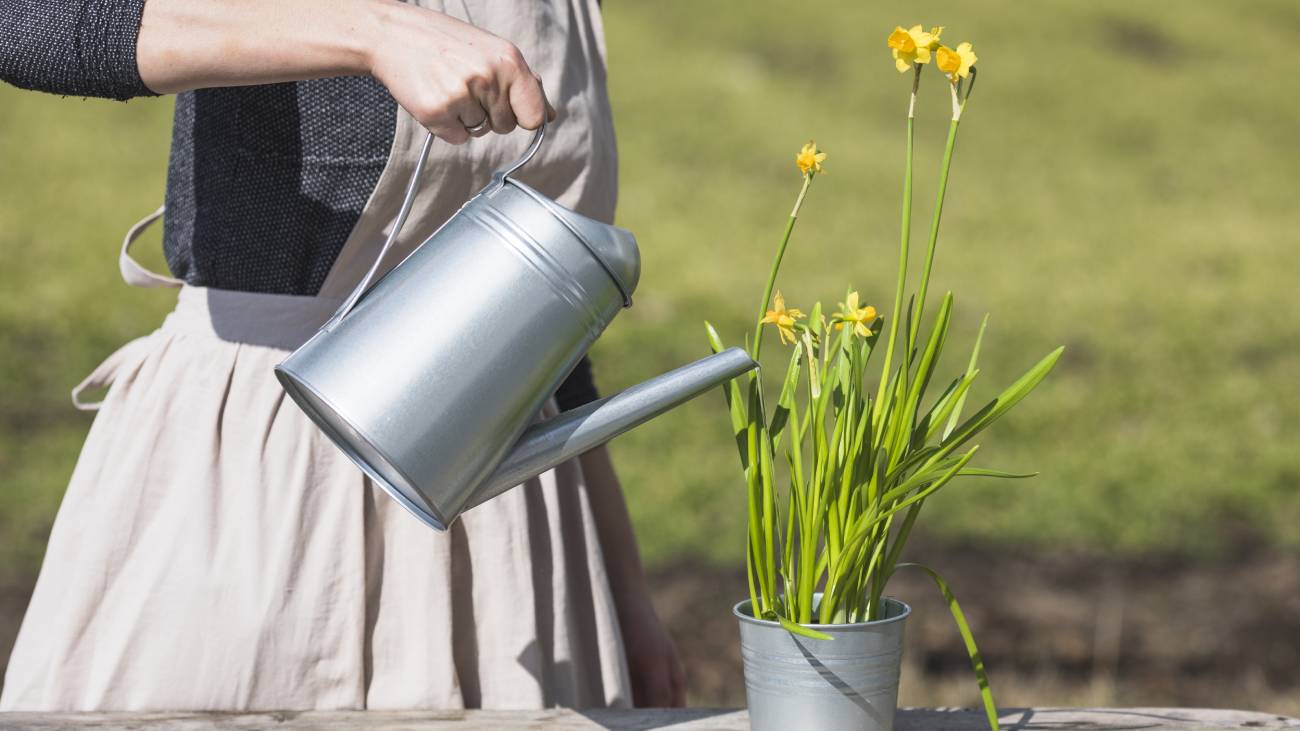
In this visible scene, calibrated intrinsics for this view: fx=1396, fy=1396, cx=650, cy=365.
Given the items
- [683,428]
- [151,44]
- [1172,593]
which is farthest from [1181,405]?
[151,44]

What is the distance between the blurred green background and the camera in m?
5.14

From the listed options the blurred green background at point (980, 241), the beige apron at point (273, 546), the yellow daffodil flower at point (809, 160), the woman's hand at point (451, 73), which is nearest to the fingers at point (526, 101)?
the woman's hand at point (451, 73)

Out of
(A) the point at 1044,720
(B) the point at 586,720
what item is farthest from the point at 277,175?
(A) the point at 1044,720

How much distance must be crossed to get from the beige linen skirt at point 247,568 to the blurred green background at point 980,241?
122 inches

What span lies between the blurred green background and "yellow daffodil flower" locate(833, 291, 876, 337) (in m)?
3.68

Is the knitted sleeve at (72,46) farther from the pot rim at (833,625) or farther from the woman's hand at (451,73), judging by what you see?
the pot rim at (833,625)

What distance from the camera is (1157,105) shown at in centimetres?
1077

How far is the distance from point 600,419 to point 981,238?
743 centimetres

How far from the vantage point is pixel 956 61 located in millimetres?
934

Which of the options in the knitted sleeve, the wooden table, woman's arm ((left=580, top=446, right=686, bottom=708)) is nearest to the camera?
the knitted sleeve

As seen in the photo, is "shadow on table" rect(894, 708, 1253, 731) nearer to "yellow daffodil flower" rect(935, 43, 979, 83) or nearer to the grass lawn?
"yellow daffodil flower" rect(935, 43, 979, 83)

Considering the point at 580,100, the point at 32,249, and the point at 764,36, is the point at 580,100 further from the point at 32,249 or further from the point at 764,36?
the point at 764,36

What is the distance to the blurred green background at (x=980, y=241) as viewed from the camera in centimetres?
514

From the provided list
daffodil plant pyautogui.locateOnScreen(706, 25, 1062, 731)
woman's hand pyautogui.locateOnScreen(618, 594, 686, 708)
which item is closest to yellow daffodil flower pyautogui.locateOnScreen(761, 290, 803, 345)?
daffodil plant pyautogui.locateOnScreen(706, 25, 1062, 731)
